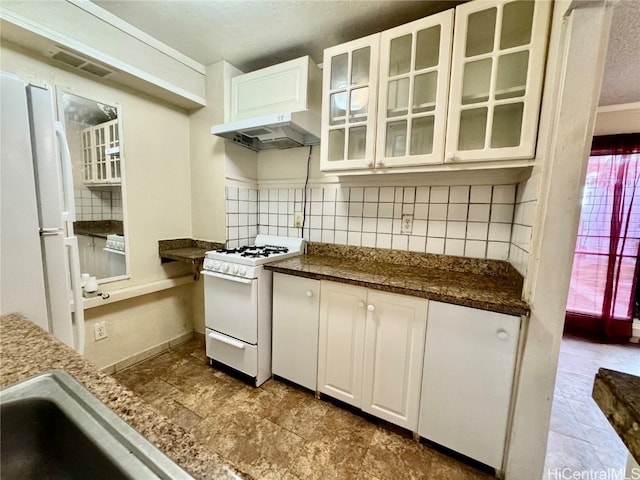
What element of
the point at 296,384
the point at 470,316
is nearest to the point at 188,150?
the point at 296,384

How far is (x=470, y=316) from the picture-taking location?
1.16m

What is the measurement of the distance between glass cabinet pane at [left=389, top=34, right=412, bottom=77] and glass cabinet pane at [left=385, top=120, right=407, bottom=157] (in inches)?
10.9

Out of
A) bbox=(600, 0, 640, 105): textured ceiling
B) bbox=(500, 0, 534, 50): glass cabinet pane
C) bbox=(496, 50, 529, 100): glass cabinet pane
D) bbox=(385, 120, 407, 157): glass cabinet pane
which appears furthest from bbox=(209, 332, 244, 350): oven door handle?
bbox=(600, 0, 640, 105): textured ceiling

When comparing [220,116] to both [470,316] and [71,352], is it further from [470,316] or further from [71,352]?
[470,316]

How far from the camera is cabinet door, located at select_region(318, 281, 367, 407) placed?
4.74ft

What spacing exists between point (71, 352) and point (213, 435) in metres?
1.04

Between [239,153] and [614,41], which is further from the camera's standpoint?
[239,153]

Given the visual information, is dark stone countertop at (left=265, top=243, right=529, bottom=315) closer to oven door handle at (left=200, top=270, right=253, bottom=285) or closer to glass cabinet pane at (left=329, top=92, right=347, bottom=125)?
oven door handle at (left=200, top=270, right=253, bottom=285)

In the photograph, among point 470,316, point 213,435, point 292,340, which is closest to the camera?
point 470,316

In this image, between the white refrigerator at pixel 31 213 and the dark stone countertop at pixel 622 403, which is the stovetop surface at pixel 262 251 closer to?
the white refrigerator at pixel 31 213

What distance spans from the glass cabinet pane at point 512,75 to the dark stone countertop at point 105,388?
1683 mm

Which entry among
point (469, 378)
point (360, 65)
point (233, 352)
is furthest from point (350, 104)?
point (233, 352)

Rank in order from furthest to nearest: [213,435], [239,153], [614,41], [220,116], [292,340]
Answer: [239,153]
[220,116]
[292,340]
[614,41]
[213,435]

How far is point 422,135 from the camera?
1.43m
